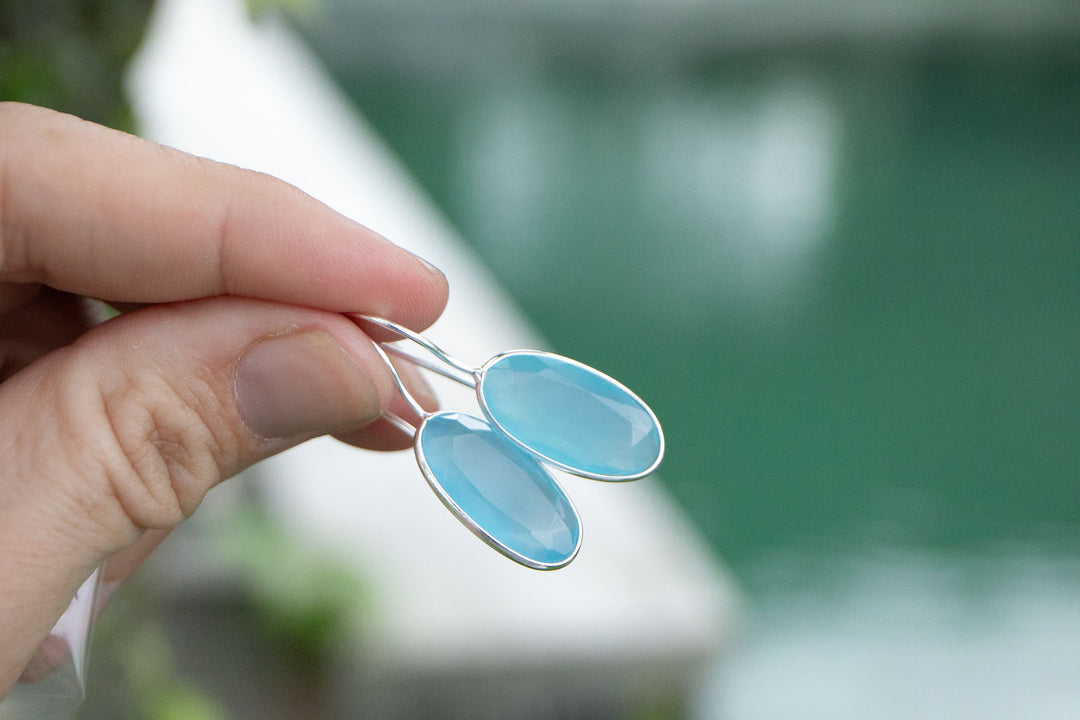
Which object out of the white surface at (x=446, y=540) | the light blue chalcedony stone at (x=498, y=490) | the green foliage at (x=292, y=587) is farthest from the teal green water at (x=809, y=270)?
the light blue chalcedony stone at (x=498, y=490)

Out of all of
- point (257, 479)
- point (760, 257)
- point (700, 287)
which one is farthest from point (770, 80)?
point (257, 479)

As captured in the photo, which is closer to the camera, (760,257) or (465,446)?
(465,446)

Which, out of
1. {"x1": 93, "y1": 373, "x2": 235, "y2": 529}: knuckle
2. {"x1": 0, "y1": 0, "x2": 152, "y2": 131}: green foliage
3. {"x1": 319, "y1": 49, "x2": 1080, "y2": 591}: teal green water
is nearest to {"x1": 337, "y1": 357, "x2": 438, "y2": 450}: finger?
{"x1": 93, "y1": 373, "x2": 235, "y2": 529}: knuckle

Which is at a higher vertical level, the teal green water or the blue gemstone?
the blue gemstone

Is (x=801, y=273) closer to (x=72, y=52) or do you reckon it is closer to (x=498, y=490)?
(x=72, y=52)

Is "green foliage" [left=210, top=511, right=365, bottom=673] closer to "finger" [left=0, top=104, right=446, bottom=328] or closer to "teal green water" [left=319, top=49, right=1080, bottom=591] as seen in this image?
"finger" [left=0, top=104, right=446, bottom=328]

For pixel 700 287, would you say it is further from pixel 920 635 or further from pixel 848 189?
pixel 920 635
